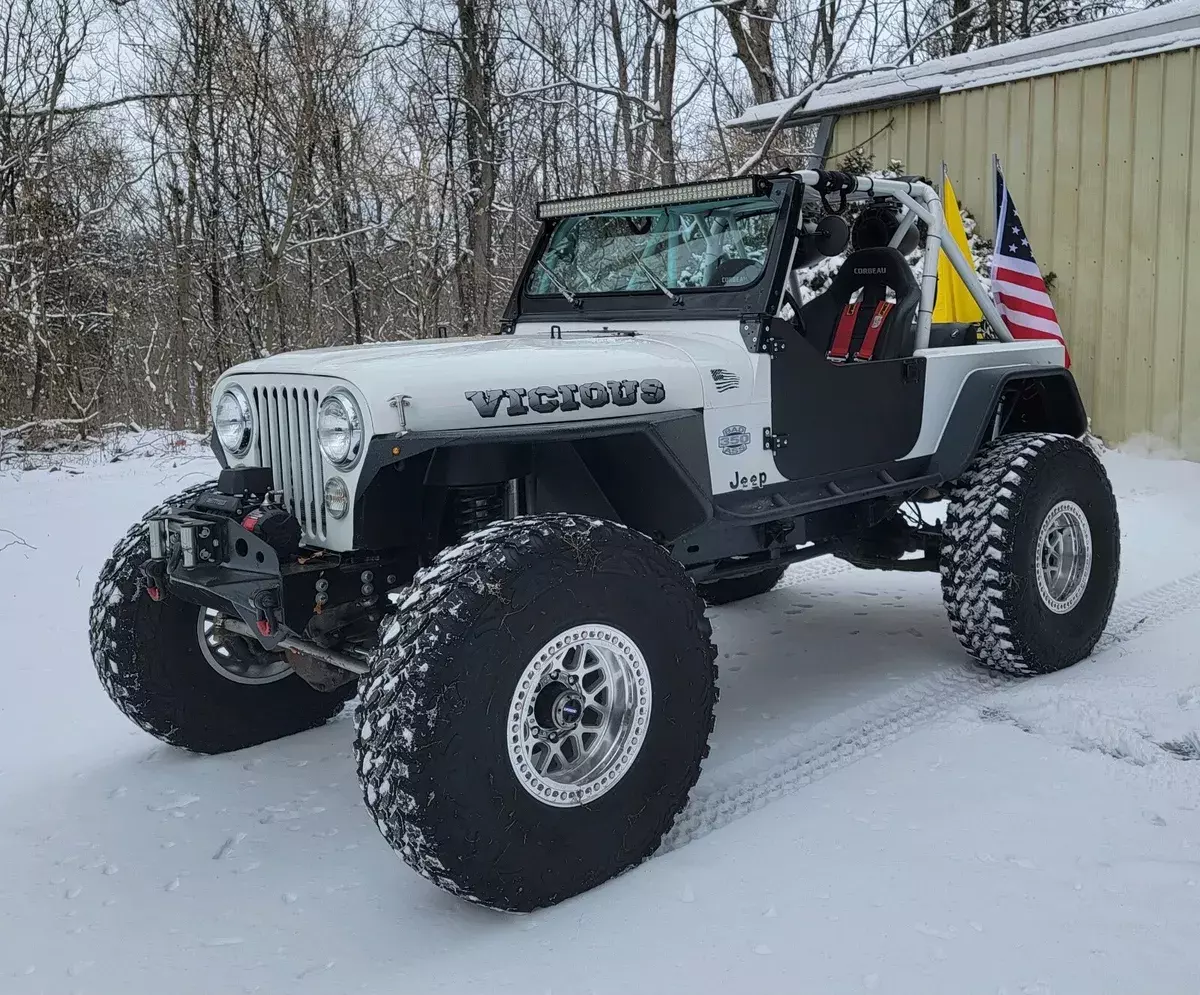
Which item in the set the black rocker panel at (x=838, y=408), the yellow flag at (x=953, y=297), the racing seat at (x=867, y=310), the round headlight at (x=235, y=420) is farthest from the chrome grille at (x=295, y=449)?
the yellow flag at (x=953, y=297)

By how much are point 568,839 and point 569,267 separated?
2633 mm

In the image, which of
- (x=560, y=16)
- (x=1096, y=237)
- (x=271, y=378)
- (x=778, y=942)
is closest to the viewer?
(x=778, y=942)

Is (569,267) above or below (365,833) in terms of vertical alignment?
above

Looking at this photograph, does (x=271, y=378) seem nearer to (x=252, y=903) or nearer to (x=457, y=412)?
(x=457, y=412)

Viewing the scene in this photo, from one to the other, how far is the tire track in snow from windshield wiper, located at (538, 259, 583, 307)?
198cm

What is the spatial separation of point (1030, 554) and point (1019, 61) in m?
Result: 6.79

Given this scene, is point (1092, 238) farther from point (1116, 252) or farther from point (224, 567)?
point (224, 567)

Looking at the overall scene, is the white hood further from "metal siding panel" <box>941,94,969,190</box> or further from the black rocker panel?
"metal siding panel" <box>941,94,969,190</box>

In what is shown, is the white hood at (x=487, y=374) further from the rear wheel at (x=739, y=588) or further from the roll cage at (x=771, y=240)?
the rear wheel at (x=739, y=588)

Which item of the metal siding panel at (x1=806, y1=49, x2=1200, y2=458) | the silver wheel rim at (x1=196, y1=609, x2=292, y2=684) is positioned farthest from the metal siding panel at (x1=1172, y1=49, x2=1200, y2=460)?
the silver wheel rim at (x1=196, y1=609, x2=292, y2=684)

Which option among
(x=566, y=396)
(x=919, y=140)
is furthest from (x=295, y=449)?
(x=919, y=140)

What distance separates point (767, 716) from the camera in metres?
4.33

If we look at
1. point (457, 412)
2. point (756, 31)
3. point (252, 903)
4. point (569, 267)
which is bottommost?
point (252, 903)

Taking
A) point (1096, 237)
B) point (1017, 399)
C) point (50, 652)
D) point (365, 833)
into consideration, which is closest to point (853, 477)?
point (1017, 399)
